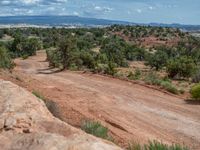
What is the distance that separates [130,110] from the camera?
19609mm

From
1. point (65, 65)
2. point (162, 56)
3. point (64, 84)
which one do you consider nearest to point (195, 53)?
point (162, 56)

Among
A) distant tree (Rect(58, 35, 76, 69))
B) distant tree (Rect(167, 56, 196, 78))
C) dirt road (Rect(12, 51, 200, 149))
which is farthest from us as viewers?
distant tree (Rect(167, 56, 196, 78))

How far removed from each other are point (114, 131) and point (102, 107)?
14.3ft

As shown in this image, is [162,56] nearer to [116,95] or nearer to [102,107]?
[116,95]

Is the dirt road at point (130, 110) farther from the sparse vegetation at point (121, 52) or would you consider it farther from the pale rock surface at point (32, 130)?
the pale rock surface at point (32, 130)

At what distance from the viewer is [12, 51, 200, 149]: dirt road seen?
1554 cm

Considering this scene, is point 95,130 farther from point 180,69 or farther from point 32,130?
point 180,69

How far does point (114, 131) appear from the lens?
1500 cm

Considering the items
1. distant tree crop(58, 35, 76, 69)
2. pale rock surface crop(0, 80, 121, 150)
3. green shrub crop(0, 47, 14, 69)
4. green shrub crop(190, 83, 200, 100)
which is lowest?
green shrub crop(0, 47, 14, 69)

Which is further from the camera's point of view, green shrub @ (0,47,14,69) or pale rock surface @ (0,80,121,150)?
green shrub @ (0,47,14,69)

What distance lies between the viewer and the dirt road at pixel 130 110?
15539 mm

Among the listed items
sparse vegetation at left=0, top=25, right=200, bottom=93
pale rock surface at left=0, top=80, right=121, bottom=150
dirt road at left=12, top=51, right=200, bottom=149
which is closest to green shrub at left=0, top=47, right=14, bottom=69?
sparse vegetation at left=0, top=25, right=200, bottom=93

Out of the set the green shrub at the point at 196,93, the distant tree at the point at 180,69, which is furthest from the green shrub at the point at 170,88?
the distant tree at the point at 180,69

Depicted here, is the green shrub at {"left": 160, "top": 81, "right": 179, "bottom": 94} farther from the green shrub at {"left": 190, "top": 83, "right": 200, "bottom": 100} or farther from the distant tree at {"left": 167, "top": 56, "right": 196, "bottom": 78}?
the distant tree at {"left": 167, "top": 56, "right": 196, "bottom": 78}
